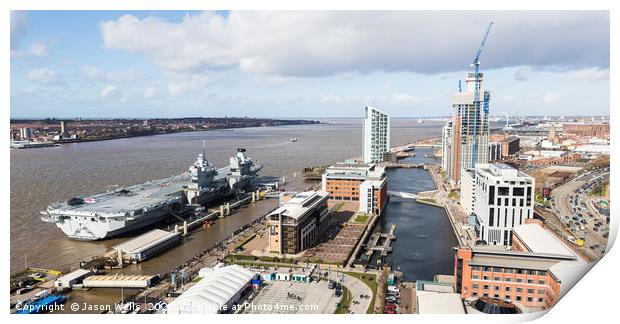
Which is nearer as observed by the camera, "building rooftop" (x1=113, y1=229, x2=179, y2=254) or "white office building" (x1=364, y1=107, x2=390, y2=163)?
"building rooftop" (x1=113, y1=229, x2=179, y2=254)

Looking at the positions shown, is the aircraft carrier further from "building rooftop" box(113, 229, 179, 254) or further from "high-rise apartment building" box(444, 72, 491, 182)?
"high-rise apartment building" box(444, 72, 491, 182)

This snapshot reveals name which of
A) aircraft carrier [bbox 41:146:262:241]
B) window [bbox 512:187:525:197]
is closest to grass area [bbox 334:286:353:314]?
window [bbox 512:187:525:197]

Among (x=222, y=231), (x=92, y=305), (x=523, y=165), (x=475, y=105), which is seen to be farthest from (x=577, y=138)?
(x=92, y=305)

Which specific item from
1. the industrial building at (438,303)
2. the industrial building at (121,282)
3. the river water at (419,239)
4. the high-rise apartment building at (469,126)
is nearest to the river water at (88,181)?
the river water at (419,239)

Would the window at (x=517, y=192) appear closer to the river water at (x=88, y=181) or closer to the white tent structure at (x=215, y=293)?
the river water at (x=88, y=181)

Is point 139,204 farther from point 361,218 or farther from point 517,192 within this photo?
point 517,192

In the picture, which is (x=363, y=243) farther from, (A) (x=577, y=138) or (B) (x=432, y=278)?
(A) (x=577, y=138)

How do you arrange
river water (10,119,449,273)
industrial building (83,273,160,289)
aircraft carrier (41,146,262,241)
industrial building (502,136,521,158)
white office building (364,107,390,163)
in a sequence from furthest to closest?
industrial building (502,136,521,158)
white office building (364,107,390,163)
aircraft carrier (41,146,262,241)
river water (10,119,449,273)
industrial building (83,273,160,289)

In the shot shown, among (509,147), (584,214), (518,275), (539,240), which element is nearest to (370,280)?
(518,275)
